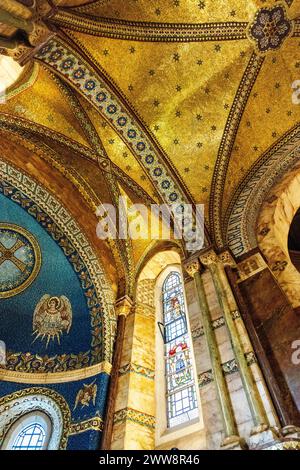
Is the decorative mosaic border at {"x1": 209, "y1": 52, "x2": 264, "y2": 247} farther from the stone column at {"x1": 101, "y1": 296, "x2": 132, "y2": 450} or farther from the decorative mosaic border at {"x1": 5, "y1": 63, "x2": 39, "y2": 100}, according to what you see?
the decorative mosaic border at {"x1": 5, "y1": 63, "x2": 39, "y2": 100}

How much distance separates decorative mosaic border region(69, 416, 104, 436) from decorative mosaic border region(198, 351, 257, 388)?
1893 millimetres

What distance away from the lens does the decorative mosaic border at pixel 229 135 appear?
25.5ft

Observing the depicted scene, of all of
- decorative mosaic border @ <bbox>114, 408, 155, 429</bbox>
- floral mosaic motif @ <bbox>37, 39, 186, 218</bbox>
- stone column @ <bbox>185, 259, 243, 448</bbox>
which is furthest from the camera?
floral mosaic motif @ <bbox>37, 39, 186, 218</bbox>

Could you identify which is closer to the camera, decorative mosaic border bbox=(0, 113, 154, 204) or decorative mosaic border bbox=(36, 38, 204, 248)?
decorative mosaic border bbox=(36, 38, 204, 248)

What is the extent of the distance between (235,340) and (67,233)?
15.1 ft

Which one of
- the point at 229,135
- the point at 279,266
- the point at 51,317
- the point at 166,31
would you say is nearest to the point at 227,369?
the point at 279,266

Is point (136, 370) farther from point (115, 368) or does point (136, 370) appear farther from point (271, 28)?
point (271, 28)

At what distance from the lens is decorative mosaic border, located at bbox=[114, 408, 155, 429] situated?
550cm

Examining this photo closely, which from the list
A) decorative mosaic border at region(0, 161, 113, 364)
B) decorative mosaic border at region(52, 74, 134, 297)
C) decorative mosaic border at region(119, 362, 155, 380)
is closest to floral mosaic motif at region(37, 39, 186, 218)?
decorative mosaic border at region(52, 74, 134, 297)

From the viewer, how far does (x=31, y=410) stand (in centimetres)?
666

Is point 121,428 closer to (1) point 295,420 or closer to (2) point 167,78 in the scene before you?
(1) point 295,420

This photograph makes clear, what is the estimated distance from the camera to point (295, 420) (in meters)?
4.13

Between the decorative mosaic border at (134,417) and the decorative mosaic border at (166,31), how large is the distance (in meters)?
6.88

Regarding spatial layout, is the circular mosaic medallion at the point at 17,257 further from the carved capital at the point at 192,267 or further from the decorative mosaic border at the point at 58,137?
the carved capital at the point at 192,267
